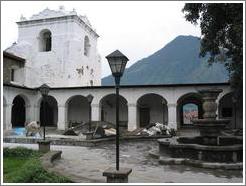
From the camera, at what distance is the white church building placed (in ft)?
89.5

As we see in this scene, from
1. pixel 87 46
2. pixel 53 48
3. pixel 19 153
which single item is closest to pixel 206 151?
pixel 19 153

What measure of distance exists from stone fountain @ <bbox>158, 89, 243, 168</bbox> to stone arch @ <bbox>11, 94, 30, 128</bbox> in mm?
21420

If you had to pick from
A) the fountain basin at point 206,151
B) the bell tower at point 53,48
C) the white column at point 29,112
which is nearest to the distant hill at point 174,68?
the bell tower at point 53,48

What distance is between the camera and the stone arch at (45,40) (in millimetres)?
35562

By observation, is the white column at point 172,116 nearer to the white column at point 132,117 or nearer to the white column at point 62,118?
the white column at point 132,117

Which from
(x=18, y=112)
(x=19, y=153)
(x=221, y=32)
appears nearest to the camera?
(x=19, y=153)

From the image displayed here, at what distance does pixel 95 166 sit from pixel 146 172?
173 centimetres

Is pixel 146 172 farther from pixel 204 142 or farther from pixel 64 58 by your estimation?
pixel 64 58

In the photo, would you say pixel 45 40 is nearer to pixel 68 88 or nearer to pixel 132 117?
pixel 68 88

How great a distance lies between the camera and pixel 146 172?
9258mm

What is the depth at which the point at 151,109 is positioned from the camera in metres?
30.5

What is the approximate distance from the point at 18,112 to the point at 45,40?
350 inches

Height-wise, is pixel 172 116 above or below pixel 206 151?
above

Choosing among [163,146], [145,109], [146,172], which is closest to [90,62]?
[145,109]
